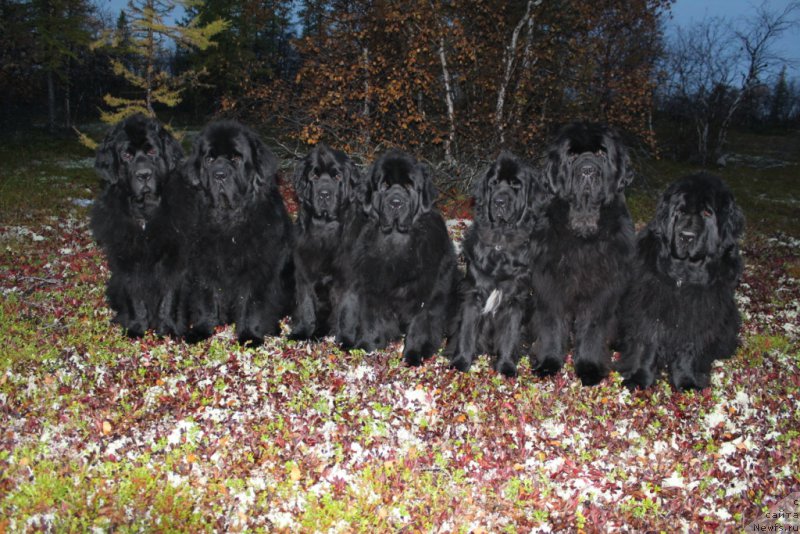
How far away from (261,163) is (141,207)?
3.55 ft

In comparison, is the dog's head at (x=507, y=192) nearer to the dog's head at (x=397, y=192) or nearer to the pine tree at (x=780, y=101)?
the dog's head at (x=397, y=192)

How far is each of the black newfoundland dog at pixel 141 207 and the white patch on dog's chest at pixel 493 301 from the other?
2668mm

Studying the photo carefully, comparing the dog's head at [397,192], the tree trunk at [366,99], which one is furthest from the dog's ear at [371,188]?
the tree trunk at [366,99]

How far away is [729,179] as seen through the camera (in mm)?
27031

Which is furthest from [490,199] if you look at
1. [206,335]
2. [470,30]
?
[470,30]

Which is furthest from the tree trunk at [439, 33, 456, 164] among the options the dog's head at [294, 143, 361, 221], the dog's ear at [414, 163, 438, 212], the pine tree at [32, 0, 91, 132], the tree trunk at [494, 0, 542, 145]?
the pine tree at [32, 0, 91, 132]

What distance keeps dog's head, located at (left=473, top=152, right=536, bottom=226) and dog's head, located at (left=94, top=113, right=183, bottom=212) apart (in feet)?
8.95

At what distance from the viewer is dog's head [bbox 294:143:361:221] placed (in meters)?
5.09

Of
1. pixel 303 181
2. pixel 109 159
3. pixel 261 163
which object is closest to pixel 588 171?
pixel 303 181

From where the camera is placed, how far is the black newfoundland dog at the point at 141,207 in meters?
4.88

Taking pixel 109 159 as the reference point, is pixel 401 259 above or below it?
below

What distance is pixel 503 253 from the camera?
15.5 ft

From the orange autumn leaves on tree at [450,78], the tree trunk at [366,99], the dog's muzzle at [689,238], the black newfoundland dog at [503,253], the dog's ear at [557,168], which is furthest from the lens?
the tree trunk at [366,99]

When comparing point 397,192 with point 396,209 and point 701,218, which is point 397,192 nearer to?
point 396,209
